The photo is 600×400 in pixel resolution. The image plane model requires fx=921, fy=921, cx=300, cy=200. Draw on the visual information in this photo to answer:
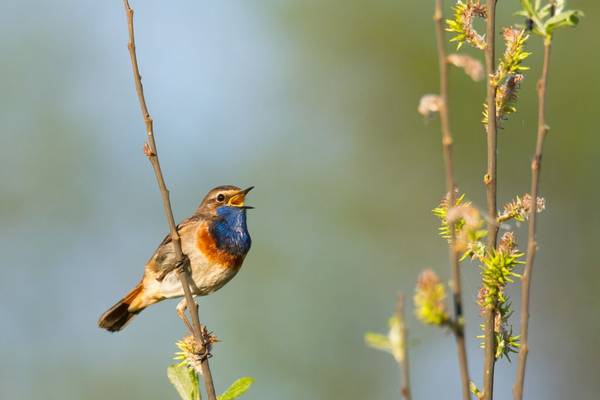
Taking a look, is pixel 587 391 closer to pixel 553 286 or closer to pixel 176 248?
pixel 553 286

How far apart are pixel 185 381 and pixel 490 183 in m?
1.04

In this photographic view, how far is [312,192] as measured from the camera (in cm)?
1116

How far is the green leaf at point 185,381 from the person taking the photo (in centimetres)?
252

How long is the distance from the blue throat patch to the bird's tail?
0.70 m

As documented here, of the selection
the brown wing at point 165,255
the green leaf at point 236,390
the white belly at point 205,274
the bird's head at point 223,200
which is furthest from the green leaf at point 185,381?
the bird's head at point 223,200

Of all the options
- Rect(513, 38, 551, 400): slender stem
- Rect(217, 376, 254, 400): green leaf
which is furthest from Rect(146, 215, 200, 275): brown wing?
Rect(513, 38, 551, 400): slender stem

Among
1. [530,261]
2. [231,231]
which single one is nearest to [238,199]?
[231,231]

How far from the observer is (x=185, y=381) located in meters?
2.55

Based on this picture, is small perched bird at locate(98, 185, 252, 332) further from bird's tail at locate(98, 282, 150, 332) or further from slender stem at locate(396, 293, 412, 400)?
slender stem at locate(396, 293, 412, 400)

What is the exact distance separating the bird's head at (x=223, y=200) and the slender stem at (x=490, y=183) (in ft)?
13.1

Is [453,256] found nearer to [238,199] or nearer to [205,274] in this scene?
[205,274]

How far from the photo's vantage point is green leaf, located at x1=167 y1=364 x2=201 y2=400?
8.27 feet

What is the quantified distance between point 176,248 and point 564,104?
819cm

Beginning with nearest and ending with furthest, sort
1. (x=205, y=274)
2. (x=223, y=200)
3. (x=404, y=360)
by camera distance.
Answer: (x=404, y=360) → (x=205, y=274) → (x=223, y=200)
